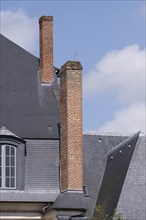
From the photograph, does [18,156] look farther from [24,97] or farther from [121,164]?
[121,164]

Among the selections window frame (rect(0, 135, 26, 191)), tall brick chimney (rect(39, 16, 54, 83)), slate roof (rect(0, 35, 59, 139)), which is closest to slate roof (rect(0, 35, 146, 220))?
slate roof (rect(0, 35, 59, 139))

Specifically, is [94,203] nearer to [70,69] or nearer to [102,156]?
[102,156]

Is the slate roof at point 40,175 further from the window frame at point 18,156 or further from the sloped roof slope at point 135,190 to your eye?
the sloped roof slope at point 135,190

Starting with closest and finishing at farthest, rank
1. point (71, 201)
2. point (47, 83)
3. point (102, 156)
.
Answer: point (71, 201)
point (47, 83)
point (102, 156)

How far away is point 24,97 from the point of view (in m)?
35.7

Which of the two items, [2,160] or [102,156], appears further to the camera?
[102,156]

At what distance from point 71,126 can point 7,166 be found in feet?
9.14

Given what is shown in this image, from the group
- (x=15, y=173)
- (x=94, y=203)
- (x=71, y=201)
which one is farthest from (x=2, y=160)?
(x=94, y=203)

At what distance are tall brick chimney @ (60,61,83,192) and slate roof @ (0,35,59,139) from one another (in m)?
1.20

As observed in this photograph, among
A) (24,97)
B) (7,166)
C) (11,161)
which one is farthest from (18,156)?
(24,97)

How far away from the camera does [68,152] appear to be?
33.2 m

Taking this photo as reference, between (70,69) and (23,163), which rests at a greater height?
(70,69)

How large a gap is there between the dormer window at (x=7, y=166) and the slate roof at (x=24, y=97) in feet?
2.66

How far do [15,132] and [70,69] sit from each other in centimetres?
314
